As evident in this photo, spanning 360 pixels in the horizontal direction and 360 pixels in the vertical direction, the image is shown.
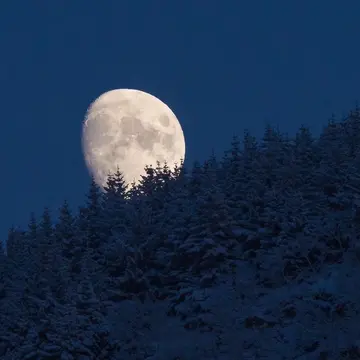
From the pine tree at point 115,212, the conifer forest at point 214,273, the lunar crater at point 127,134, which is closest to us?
the conifer forest at point 214,273

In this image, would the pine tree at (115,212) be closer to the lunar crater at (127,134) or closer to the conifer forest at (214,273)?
the conifer forest at (214,273)

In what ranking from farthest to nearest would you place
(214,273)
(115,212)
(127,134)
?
(127,134) → (115,212) → (214,273)

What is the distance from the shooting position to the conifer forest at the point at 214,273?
2981 centimetres

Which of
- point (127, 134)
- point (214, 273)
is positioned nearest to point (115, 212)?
point (214, 273)

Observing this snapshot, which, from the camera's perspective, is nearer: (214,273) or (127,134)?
(214,273)

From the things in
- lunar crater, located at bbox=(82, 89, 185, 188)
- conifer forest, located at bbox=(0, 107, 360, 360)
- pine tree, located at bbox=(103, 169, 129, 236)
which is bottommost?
conifer forest, located at bbox=(0, 107, 360, 360)

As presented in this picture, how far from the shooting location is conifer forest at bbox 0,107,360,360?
1174 inches

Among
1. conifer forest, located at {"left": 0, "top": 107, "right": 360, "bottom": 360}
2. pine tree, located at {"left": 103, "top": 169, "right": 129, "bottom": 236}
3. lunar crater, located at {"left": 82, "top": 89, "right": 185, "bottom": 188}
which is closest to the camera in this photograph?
conifer forest, located at {"left": 0, "top": 107, "right": 360, "bottom": 360}

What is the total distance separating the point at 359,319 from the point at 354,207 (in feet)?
23.9

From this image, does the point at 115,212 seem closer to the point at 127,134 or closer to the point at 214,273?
the point at 214,273

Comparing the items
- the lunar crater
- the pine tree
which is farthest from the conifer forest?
the lunar crater

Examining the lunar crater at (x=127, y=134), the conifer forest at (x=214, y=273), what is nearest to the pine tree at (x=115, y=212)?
the conifer forest at (x=214, y=273)

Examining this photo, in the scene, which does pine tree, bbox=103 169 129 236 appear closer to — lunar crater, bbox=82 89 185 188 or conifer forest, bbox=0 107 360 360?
conifer forest, bbox=0 107 360 360

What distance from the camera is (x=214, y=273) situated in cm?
3572
